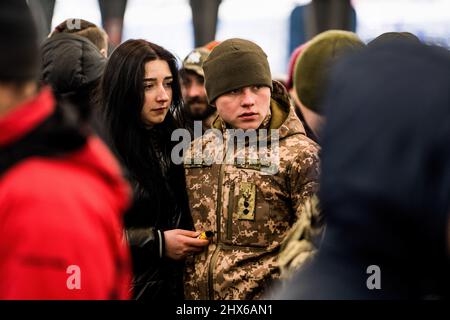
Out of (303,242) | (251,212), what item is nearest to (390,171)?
(303,242)

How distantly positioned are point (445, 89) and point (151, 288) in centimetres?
232

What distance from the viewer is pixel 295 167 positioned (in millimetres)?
3193

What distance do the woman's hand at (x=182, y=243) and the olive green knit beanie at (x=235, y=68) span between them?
59 cm

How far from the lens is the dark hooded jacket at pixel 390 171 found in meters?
1.27

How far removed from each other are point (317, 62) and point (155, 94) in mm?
711

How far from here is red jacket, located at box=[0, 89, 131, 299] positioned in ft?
4.56

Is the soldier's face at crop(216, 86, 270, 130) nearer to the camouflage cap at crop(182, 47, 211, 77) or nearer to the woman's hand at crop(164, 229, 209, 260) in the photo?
the woman's hand at crop(164, 229, 209, 260)

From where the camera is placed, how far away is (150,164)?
138 inches

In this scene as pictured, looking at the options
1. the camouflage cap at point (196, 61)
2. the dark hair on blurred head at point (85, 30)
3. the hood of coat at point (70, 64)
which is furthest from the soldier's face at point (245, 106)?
the camouflage cap at point (196, 61)

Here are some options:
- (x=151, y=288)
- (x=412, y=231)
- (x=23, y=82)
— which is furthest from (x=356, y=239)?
(x=151, y=288)

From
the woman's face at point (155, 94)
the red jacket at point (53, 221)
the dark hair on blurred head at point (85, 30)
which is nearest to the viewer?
the red jacket at point (53, 221)

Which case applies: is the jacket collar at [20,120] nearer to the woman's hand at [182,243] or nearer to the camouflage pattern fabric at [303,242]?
the camouflage pattern fabric at [303,242]

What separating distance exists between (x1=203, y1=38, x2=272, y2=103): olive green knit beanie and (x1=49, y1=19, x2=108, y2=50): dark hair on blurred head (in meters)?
1.37

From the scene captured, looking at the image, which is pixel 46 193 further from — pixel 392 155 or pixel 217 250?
pixel 217 250
